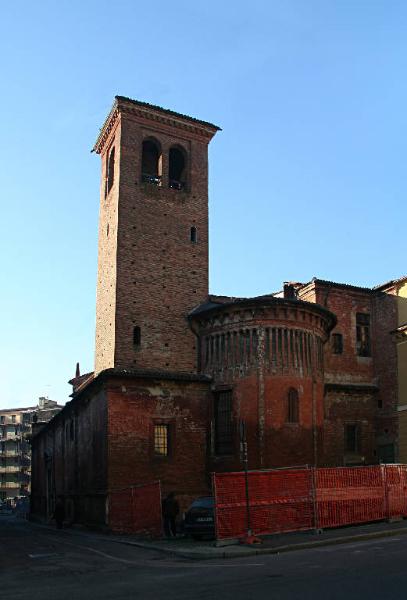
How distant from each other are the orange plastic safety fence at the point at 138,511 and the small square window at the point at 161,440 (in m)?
2.70

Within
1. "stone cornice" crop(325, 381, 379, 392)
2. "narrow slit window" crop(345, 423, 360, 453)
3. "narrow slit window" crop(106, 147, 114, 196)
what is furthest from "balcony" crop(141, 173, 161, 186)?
"narrow slit window" crop(345, 423, 360, 453)

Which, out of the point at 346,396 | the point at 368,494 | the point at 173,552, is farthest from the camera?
the point at 346,396

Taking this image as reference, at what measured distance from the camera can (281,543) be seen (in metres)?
16.8

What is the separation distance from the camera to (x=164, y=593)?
10.4 m

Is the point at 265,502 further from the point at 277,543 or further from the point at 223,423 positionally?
the point at 223,423

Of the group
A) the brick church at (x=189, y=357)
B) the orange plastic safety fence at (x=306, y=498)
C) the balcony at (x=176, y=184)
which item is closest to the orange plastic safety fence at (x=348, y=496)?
the orange plastic safety fence at (x=306, y=498)

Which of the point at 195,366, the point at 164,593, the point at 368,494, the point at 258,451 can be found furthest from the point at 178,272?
the point at 164,593

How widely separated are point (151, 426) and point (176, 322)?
218 inches

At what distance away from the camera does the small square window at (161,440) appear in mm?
27469

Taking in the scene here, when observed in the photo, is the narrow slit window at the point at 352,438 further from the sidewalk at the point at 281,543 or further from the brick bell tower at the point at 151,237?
the sidewalk at the point at 281,543

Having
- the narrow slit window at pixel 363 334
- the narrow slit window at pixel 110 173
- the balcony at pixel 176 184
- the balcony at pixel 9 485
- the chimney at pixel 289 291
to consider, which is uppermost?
the narrow slit window at pixel 110 173

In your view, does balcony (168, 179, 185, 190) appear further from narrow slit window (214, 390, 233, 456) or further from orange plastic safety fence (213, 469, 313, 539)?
orange plastic safety fence (213, 469, 313, 539)

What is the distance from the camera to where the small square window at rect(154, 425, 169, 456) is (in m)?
27.5

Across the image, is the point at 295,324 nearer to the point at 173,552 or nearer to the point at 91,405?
the point at 91,405
